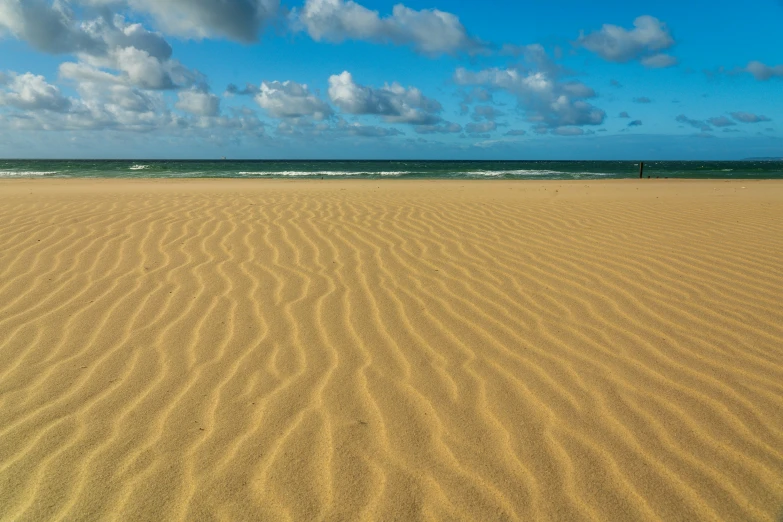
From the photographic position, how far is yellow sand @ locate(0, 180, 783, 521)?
210 centimetres

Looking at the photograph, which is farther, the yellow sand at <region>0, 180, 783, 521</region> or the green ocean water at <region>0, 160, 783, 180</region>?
the green ocean water at <region>0, 160, 783, 180</region>

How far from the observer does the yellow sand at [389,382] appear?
6.88ft

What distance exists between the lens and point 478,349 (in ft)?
11.1

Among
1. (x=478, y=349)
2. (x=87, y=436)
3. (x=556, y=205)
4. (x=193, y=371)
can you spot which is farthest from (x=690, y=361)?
(x=556, y=205)

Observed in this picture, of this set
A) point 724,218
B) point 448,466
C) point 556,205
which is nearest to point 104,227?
point 448,466

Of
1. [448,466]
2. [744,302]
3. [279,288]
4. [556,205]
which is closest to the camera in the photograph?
[448,466]

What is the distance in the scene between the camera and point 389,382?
2955 mm

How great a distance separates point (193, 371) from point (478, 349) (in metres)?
1.69

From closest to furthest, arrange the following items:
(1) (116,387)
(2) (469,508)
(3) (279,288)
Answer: (2) (469,508), (1) (116,387), (3) (279,288)

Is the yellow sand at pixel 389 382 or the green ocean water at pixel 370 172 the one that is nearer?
the yellow sand at pixel 389 382

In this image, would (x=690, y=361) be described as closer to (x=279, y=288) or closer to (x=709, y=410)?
(x=709, y=410)

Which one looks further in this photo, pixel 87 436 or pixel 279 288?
pixel 279 288

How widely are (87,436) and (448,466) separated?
1.62 meters

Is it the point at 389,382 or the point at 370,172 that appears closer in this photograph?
the point at 389,382
